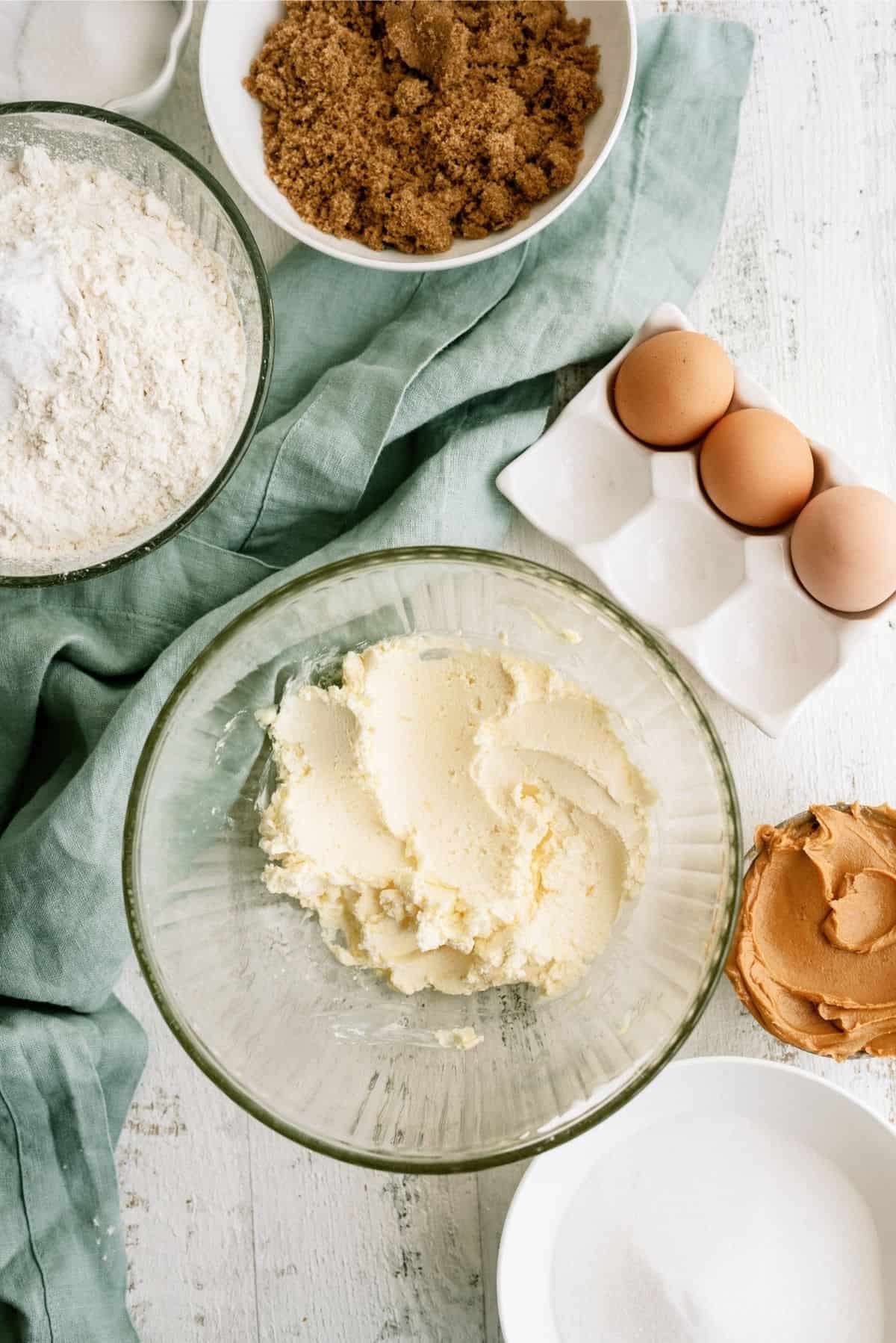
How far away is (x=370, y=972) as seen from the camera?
1.06 metres

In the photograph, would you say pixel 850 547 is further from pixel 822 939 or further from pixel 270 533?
pixel 270 533

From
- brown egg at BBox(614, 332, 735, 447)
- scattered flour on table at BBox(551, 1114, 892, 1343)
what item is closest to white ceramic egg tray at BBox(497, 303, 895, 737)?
brown egg at BBox(614, 332, 735, 447)

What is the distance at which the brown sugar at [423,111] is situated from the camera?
3.64 ft

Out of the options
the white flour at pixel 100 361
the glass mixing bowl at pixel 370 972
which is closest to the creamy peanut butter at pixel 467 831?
the glass mixing bowl at pixel 370 972

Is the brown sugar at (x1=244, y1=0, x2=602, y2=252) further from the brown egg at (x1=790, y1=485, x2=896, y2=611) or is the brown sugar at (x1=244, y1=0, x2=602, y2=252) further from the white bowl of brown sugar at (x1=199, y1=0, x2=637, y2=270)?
the brown egg at (x1=790, y1=485, x2=896, y2=611)

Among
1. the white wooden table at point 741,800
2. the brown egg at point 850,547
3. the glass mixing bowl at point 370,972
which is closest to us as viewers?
the glass mixing bowl at point 370,972

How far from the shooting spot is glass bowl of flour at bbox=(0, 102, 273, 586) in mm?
1002

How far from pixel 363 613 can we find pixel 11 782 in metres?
0.48

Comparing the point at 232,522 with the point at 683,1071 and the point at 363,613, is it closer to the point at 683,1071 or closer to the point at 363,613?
the point at 363,613

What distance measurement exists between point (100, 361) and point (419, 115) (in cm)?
44

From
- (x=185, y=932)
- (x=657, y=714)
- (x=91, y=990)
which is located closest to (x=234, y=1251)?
(x=91, y=990)

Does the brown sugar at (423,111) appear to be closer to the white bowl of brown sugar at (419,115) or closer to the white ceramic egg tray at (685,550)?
the white bowl of brown sugar at (419,115)

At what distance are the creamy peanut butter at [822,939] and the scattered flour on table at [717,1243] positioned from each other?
15 cm

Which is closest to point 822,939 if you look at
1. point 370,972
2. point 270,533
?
point 370,972
